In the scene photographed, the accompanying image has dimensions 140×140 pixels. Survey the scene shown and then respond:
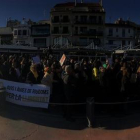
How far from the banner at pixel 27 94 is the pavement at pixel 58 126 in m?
0.28

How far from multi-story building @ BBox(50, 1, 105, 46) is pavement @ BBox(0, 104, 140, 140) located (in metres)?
51.3

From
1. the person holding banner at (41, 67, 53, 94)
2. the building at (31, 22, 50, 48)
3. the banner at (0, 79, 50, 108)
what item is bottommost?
the banner at (0, 79, 50, 108)

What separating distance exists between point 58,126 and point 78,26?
Answer: 54.5 meters

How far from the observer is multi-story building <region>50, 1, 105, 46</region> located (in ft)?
195

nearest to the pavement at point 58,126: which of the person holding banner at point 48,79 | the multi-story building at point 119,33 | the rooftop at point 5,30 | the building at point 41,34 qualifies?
the person holding banner at point 48,79

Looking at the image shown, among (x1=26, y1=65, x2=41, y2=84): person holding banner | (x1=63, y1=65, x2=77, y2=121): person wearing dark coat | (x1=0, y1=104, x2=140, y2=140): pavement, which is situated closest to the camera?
(x1=0, y1=104, x2=140, y2=140): pavement

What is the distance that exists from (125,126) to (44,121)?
241cm

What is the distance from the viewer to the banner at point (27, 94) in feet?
26.7

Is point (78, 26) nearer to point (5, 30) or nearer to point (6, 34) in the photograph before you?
point (6, 34)

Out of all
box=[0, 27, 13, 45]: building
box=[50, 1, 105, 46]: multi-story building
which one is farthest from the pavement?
box=[0, 27, 13, 45]: building

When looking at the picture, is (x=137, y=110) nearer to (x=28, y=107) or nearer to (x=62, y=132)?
(x=62, y=132)

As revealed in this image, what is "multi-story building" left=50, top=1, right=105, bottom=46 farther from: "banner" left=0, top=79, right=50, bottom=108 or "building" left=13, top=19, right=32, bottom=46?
"banner" left=0, top=79, right=50, bottom=108

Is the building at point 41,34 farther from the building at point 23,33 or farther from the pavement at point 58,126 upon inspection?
the pavement at point 58,126

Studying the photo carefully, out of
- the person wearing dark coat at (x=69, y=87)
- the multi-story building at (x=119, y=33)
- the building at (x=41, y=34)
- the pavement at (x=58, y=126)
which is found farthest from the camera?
the multi-story building at (x=119, y=33)
